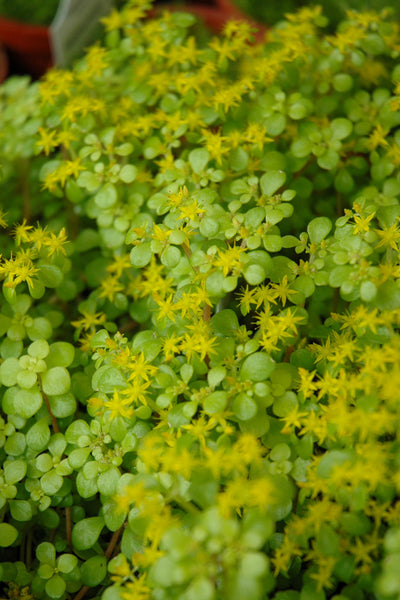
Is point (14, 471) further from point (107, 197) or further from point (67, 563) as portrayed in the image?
point (107, 197)

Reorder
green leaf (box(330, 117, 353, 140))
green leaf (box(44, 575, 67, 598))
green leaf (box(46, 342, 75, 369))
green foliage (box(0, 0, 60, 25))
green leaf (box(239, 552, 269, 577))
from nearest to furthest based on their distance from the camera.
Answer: green leaf (box(239, 552, 269, 577)) < green leaf (box(44, 575, 67, 598)) < green leaf (box(46, 342, 75, 369)) < green leaf (box(330, 117, 353, 140)) < green foliage (box(0, 0, 60, 25))

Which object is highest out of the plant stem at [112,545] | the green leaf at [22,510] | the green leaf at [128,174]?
the green leaf at [128,174]

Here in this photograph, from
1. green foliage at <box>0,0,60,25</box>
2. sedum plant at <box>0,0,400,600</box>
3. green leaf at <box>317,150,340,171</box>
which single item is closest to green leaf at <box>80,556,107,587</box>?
sedum plant at <box>0,0,400,600</box>

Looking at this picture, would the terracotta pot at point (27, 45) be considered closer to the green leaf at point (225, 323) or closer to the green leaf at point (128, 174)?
the green leaf at point (128, 174)

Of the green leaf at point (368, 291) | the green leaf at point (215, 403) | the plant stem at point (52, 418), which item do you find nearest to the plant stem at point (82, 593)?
the plant stem at point (52, 418)

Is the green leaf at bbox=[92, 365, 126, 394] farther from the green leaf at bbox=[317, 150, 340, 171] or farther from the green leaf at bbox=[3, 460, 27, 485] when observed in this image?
the green leaf at bbox=[317, 150, 340, 171]

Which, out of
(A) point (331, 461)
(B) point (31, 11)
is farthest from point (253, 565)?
(B) point (31, 11)
